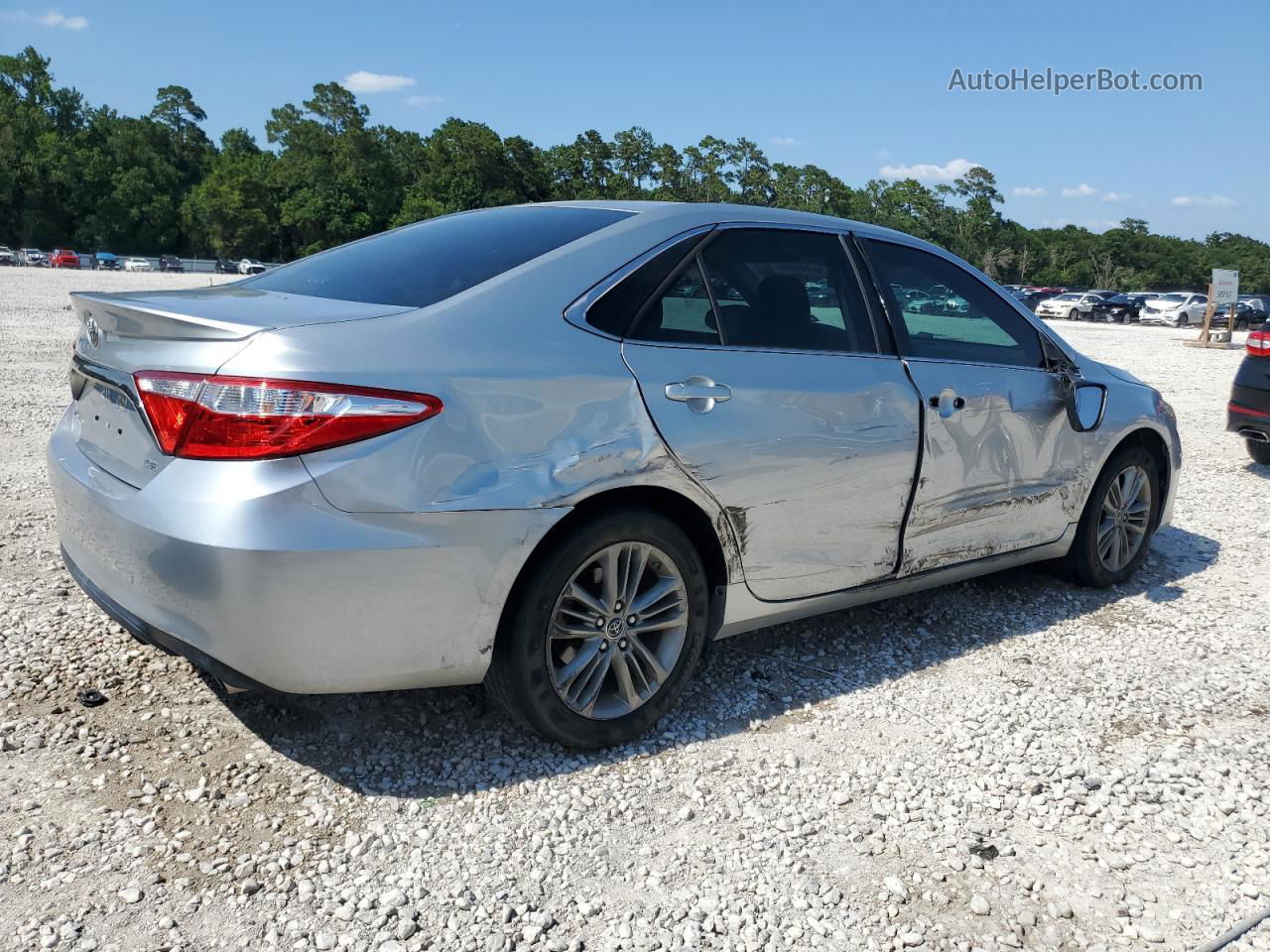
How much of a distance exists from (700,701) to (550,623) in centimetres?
90

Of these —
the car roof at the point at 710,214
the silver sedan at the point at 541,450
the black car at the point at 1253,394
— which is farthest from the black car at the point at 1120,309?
the car roof at the point at 710,214

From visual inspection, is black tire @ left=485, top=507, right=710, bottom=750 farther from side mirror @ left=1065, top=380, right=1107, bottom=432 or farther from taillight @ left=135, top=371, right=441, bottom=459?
side mirror @ left=1065, top=380, right=1107, bottom=432

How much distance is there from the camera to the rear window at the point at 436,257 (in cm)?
296

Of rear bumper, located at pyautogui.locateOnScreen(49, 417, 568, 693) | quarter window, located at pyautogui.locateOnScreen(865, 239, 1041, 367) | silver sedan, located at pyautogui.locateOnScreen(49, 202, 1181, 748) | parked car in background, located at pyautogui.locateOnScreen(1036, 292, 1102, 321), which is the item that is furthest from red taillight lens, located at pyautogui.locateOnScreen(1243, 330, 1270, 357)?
parked car in background, located at pyautogui.locateOnScreen(1036, 292, 1102, 321)

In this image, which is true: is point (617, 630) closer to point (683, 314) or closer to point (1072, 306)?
point (683, 314)

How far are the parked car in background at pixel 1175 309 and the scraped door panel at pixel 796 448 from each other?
161 ft

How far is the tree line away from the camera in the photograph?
3895 inches

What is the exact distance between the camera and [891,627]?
14.2 ft

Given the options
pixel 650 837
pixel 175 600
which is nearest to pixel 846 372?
pixel 650 837

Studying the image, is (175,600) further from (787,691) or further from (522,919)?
(787,691)

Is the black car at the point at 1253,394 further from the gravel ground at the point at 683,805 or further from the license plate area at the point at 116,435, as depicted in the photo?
the license plate area at the point at 116,435

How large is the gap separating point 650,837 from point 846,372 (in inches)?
65.6

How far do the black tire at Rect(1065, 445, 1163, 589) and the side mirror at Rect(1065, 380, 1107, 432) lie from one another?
325 mm

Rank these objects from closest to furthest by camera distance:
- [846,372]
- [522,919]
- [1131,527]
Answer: [522,919], [846,372], [1131,527]
